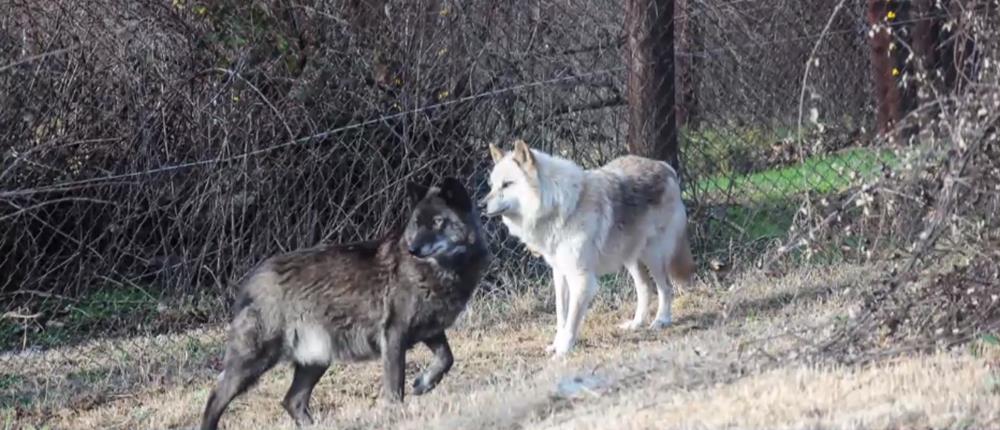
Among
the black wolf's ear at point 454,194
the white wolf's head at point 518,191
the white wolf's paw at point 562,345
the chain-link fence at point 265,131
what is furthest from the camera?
the chain-link fence at point 265,131

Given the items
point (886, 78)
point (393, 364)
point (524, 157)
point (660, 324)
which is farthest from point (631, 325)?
point (886, 78)

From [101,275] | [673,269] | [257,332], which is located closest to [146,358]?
[101,275]

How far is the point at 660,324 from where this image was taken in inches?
369

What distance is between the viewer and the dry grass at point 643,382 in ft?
18.2

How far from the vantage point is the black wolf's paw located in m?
7.52

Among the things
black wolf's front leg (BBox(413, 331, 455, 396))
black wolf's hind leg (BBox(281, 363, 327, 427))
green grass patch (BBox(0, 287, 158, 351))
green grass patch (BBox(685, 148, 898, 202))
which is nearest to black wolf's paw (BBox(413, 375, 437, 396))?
black wolf's front leg (BBox(413, 331, 455, 396))

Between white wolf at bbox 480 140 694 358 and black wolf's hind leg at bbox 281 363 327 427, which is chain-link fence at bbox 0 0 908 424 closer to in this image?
white wolf at bbox 480 140 694 358

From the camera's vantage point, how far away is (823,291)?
9750 mm

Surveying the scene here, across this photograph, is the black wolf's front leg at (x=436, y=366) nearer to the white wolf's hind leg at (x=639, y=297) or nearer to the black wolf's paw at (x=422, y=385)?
the black wolf's paw at (x=422, y=385)

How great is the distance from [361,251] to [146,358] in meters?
2.52

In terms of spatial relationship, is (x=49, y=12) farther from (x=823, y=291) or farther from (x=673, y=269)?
(x=823, y=291)

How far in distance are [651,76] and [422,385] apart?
4195 millimetres

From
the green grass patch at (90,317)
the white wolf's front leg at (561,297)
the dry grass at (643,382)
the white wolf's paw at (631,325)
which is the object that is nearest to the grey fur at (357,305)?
the dry grass at (643,382)

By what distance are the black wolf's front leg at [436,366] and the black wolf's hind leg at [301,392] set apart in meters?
0.53
